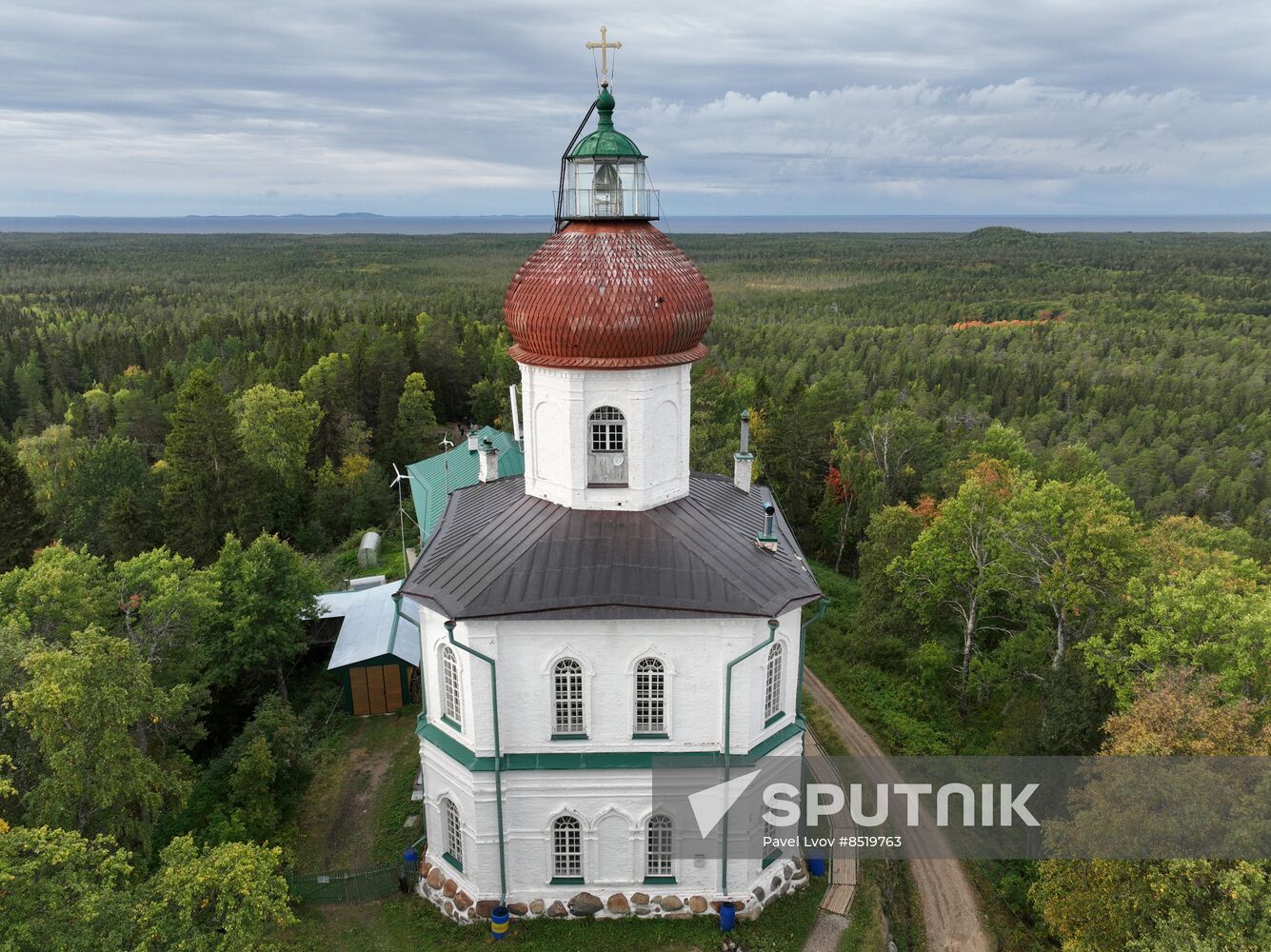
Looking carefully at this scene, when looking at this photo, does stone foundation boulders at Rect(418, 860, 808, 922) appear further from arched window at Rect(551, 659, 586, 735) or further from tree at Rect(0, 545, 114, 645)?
tree at Rect(0, 545, 114, 645)

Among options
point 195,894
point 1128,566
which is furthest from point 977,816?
point 195,894

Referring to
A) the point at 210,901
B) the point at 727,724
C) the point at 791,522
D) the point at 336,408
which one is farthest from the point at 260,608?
the point at 791,522

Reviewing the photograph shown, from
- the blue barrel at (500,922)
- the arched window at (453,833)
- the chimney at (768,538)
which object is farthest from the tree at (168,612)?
the chimney at (768,538)

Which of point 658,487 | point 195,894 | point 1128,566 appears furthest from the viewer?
point 1128,566

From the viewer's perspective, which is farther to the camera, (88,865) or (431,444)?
(431,444)

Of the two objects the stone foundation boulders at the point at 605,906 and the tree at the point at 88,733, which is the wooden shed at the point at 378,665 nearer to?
the tree at the point at 88,733

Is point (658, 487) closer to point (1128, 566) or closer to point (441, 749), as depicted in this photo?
point (441, 749)

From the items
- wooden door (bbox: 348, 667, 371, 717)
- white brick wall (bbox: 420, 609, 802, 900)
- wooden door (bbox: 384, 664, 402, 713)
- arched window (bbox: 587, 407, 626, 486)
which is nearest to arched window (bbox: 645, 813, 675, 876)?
white brick wall (bbox: 420, 609, 802, 900)
